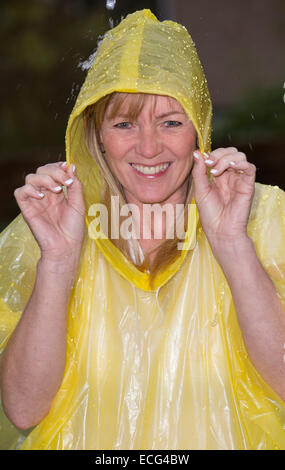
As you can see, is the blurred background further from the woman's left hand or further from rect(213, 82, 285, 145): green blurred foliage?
the woman's left hand

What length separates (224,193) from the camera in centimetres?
143

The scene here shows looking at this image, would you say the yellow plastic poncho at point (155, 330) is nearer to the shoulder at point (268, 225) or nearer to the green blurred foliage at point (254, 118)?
the shoulder at point (268, 225)

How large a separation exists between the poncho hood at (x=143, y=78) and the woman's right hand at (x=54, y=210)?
0.32 ft

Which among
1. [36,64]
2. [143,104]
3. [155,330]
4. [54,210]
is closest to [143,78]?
[143,104]

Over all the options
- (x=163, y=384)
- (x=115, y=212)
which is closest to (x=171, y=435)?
(x=163, y=384)

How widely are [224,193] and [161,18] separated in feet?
16.4

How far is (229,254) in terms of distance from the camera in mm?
1396

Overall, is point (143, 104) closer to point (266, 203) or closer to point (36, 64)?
point (266, 203)

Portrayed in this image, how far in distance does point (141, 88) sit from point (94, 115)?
8.3 inches

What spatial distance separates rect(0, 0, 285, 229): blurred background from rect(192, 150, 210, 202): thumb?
4017 mm

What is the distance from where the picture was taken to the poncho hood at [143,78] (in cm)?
146

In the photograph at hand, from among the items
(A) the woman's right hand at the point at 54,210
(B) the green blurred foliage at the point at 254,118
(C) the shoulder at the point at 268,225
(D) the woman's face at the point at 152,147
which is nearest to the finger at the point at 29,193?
(A) the woman's right hand at the point at 54,210

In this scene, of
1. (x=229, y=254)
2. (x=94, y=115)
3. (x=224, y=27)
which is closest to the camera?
(x=229, y=254)

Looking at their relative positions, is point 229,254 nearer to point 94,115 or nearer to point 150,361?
point 150,361
